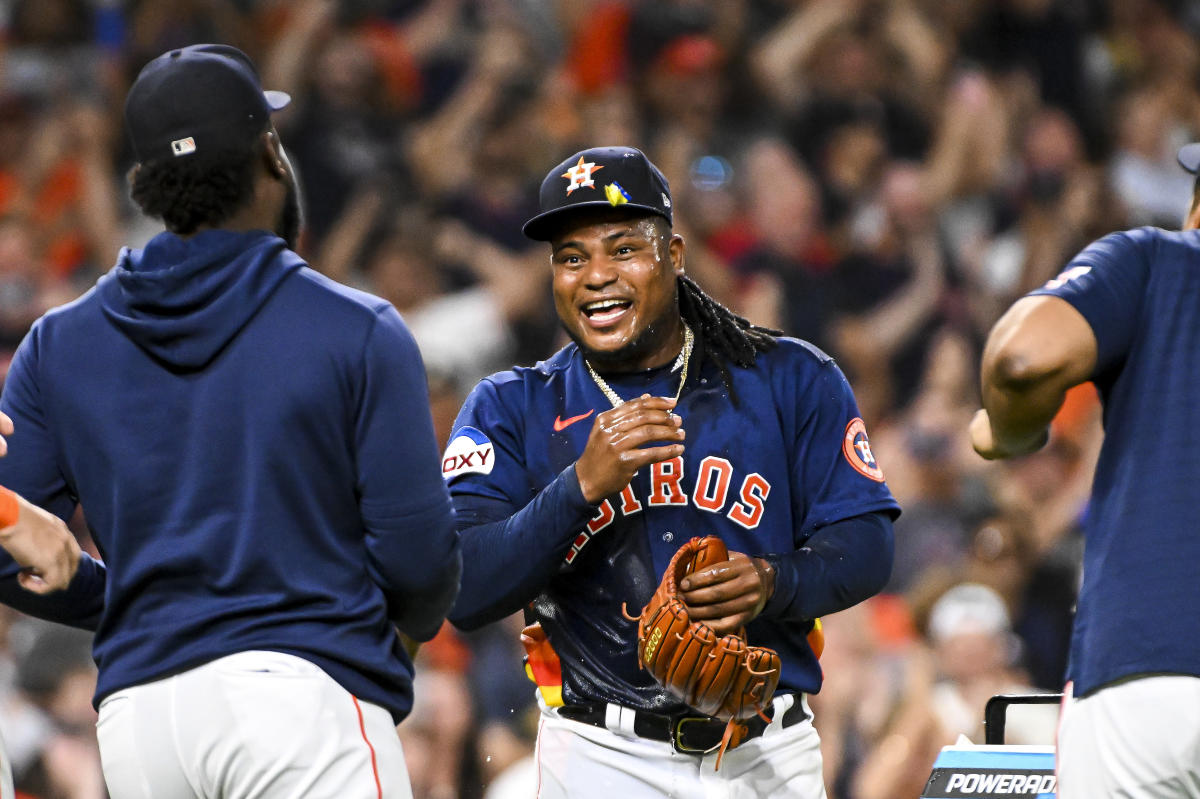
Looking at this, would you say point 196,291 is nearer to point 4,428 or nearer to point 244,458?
point 244,458

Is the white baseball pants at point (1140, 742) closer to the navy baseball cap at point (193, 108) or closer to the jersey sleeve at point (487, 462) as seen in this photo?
the jersey sleeve at point (487, 462)

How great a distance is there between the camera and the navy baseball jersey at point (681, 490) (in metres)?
3.10

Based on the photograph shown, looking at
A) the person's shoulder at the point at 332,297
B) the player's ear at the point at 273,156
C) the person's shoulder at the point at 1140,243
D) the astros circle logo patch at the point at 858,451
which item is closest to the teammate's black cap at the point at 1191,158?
the person's shoulder at the point at 1140,243

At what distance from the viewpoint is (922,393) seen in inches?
288

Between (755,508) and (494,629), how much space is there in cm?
338

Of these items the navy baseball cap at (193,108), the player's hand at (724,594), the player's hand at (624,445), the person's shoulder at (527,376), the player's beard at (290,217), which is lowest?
the player's hand at (724,594)

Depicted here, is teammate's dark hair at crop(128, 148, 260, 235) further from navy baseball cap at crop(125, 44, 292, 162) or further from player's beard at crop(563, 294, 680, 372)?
player's beard at crop(563, 294, 680, 372)

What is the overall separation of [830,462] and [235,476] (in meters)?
1.31

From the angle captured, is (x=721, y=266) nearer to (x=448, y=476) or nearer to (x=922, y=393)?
(x=922, y=393)

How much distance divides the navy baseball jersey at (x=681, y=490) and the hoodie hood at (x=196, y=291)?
89 cm

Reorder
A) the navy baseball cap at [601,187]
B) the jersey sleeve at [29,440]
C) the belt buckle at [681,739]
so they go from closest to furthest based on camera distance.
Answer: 1. the jersey sleeve at [29,440]
2. the belt buckle at [681,739]
3. the navy baseball cap at [601,187]

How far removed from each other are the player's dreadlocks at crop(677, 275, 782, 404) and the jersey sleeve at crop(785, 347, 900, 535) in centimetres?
14

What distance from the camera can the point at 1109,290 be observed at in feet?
8.04

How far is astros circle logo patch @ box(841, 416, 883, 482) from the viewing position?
10.3 ft
